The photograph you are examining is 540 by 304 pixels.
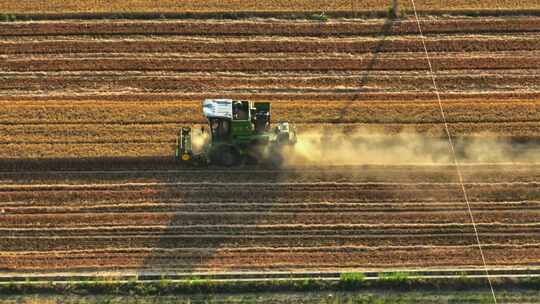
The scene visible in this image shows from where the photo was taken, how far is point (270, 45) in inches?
1236

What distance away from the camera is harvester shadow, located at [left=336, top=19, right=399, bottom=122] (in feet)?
95.3

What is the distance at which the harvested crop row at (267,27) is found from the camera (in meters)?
31.7

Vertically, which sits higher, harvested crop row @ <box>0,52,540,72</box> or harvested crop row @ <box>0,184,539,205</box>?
harvested crop row @ <box>0,52,540,72</box>

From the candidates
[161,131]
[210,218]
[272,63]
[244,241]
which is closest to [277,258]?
[244,241]

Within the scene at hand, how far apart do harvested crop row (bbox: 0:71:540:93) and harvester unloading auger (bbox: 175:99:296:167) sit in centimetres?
384

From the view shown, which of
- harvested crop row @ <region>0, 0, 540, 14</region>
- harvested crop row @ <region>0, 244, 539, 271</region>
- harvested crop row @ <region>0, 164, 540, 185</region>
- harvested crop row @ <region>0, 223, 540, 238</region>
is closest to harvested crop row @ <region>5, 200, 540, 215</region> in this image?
harvested crop row @ <region>0, 223, 540, 238</region>

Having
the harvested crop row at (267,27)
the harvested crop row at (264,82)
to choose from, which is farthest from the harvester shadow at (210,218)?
the harvested crop row at (267,27)

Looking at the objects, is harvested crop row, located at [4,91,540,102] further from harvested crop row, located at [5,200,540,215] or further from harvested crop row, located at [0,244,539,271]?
harvested crop row, located at [0,244,539,271]

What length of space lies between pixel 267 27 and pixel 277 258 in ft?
43.6

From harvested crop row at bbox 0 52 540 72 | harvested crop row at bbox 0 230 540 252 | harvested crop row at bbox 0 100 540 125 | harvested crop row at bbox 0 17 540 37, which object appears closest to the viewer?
harvested crop row at bbox 0 230 540 252

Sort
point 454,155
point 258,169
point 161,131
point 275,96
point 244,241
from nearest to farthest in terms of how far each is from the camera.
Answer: point 244,241 → point 258,169 → point 454,155 → point 161,131 → point 275,96

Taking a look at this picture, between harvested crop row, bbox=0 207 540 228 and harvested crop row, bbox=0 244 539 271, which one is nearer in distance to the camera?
harvested crop row, bbox=0 244 539 271

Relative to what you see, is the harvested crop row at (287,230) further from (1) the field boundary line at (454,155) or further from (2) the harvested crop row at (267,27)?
(2) the harvested crop row at (267,27)

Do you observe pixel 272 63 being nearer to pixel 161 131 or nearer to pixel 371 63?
pixel 371 63
